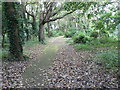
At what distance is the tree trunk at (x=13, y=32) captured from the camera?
23.5 ft

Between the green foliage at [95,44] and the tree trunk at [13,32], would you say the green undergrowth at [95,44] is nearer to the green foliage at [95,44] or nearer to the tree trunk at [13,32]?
the green foliage at [95,44]

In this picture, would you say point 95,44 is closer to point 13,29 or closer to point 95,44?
point 95,44

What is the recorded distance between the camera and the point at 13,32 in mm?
7219

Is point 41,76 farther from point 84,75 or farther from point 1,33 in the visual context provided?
point 1,33

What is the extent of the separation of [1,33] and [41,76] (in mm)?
8130

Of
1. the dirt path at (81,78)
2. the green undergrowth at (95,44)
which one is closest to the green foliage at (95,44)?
the green undergrowth at (95,44)

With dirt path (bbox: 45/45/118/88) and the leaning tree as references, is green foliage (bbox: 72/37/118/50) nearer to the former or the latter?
dirt path (bbox: 45/45/118/88)

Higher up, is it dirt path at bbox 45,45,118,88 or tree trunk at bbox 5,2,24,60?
tree trunk at bbox 5,2,24,60

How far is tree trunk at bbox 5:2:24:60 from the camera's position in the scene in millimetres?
7148

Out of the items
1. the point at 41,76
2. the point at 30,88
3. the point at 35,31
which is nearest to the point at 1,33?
the point at 35,31

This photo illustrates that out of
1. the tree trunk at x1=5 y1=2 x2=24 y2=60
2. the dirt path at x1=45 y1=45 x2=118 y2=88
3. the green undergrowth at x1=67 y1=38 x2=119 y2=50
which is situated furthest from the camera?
the green undergrowth at x1=67 y1=38 x2=119 y2=50

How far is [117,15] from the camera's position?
11.8 ft

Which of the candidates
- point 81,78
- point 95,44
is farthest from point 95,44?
point 81,78

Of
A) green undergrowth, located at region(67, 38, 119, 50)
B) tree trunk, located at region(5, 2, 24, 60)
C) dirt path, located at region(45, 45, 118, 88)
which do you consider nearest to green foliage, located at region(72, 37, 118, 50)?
green undergrowth, located at region(67, 38, 119, 50)
